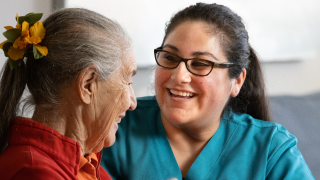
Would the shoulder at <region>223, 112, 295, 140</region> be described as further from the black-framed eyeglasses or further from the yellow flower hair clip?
the yellow flower hair clip

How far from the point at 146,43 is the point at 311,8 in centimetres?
120

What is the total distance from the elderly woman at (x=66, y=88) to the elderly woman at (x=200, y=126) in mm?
348

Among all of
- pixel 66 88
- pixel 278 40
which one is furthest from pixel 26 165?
pixel 278 40

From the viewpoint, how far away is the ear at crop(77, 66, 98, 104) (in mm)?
953

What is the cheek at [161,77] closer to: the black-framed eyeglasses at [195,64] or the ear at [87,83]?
the black-framed eyeglasses at [195,64]

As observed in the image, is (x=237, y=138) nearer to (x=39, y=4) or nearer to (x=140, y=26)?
(x=140, y=26)

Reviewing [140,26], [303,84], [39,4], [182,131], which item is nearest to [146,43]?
[140,26]

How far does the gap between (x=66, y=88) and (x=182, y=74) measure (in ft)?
1.59

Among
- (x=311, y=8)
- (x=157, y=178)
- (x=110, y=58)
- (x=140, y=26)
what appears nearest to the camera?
(x=110, y=58)

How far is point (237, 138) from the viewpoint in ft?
4.78

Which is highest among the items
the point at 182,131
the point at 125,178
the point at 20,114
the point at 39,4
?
the point at 39,4

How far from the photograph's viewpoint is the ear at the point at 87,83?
953 millimetres

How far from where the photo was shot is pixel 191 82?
1323mm

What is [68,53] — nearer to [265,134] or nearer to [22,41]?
[22,41]
